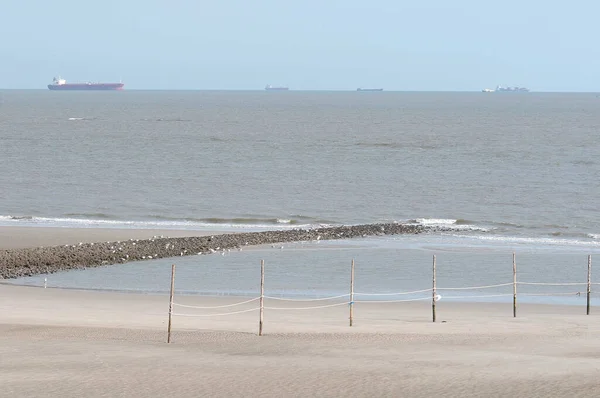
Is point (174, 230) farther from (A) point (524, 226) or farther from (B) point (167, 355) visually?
(B) point (167, 355)

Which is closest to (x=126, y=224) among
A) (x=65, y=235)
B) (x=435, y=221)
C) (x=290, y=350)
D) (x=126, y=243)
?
(x=65, y=235)

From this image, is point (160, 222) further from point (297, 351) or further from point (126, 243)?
point (297, 351)

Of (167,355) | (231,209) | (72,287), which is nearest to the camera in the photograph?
(167,355)

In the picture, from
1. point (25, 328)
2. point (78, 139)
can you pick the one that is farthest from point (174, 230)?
point (78, 139)

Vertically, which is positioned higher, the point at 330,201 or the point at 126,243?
the point at 330,201

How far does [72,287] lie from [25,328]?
6.78m

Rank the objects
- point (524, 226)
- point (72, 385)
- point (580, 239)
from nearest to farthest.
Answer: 1. point (72, 385)
2. point (580, 239)
3. point (524, 226)

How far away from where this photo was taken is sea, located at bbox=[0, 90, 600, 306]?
2795 cm

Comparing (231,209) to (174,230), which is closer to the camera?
(174,230)

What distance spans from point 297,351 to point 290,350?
0.54 ft

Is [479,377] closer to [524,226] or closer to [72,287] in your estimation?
[72,287]

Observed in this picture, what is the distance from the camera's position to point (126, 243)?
32.2 m

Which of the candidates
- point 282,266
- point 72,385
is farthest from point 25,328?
point 282,266

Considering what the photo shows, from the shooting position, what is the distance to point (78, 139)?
94.6 m
